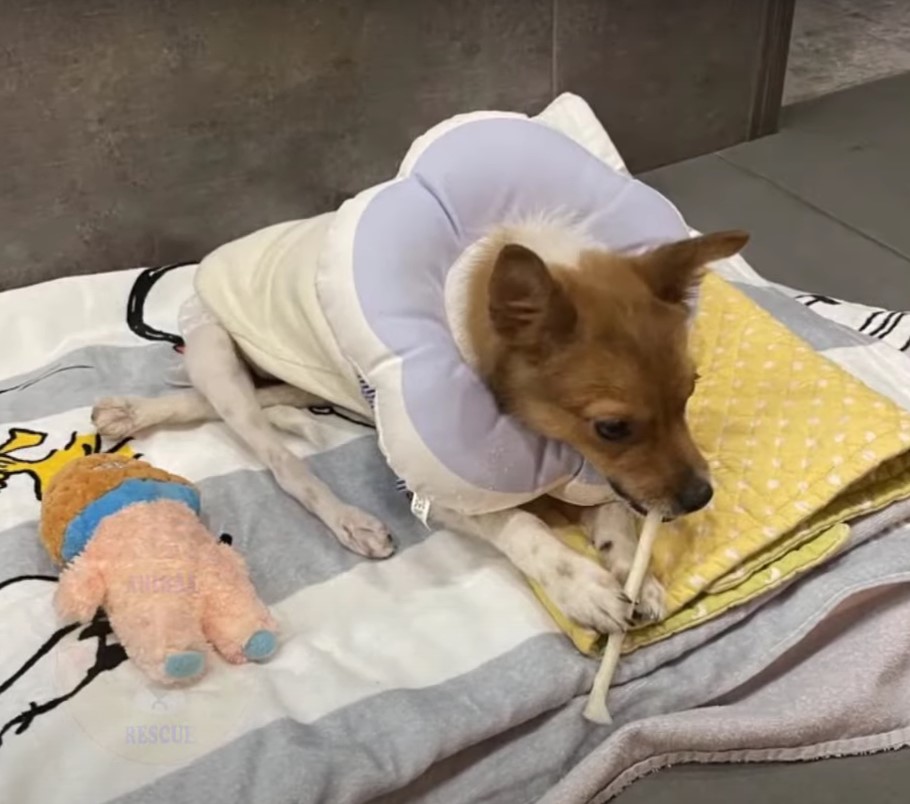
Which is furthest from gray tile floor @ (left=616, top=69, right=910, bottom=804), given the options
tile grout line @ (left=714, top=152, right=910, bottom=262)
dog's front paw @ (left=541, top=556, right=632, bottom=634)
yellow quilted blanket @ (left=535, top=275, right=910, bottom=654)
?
dog's front paw @ (left=541, top=556, right=632, bottom=634)

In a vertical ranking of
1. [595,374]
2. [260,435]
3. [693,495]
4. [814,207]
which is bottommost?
[814,207]

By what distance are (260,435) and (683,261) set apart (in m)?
0.76

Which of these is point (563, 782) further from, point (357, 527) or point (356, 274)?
point (356, 274)

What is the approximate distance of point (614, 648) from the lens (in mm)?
1494

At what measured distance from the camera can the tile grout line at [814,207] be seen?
2.59m

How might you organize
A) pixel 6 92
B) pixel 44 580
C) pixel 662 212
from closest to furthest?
pixel 44 580, pixel 662 212, pixel 6 92

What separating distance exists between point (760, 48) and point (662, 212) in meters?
1.40

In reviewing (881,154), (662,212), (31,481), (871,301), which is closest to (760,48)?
(881,154)

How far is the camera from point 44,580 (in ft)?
5.51

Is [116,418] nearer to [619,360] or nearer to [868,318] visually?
[619,360]

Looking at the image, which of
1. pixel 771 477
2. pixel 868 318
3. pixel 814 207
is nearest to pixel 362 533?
pixel 771 477

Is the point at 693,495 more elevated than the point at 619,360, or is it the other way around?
the point at 619,360

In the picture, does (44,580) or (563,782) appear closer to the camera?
(563,782)

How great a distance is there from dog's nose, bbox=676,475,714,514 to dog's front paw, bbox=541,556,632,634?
0.14 metres
